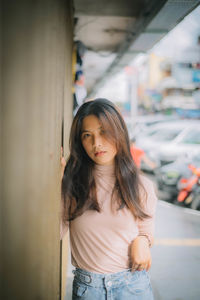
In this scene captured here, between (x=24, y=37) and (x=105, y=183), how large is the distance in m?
0.82

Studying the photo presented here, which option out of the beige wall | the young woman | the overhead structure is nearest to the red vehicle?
the overhead structure

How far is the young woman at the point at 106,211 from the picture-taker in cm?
123

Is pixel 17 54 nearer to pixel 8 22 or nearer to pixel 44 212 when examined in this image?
pixel 8 22

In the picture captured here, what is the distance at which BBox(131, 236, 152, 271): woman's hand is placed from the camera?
49.0 inches

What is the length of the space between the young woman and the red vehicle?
442 cm

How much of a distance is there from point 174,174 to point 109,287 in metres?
5.29

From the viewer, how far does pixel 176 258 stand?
11.5 feet

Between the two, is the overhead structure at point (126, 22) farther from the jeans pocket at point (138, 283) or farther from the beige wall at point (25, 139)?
the jeans pocket at point (138, 283)

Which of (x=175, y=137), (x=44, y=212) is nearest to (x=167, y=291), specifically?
(x=44, y=212)

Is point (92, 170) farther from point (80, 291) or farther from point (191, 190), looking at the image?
point (191, 190)

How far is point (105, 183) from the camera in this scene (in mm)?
1391

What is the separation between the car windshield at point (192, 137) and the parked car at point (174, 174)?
90cm

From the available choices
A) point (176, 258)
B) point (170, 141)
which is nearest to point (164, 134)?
point (170, 141)

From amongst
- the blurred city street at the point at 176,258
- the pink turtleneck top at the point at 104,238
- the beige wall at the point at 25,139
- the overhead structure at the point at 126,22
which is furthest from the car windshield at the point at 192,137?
the beige wall at the point at 25,139
